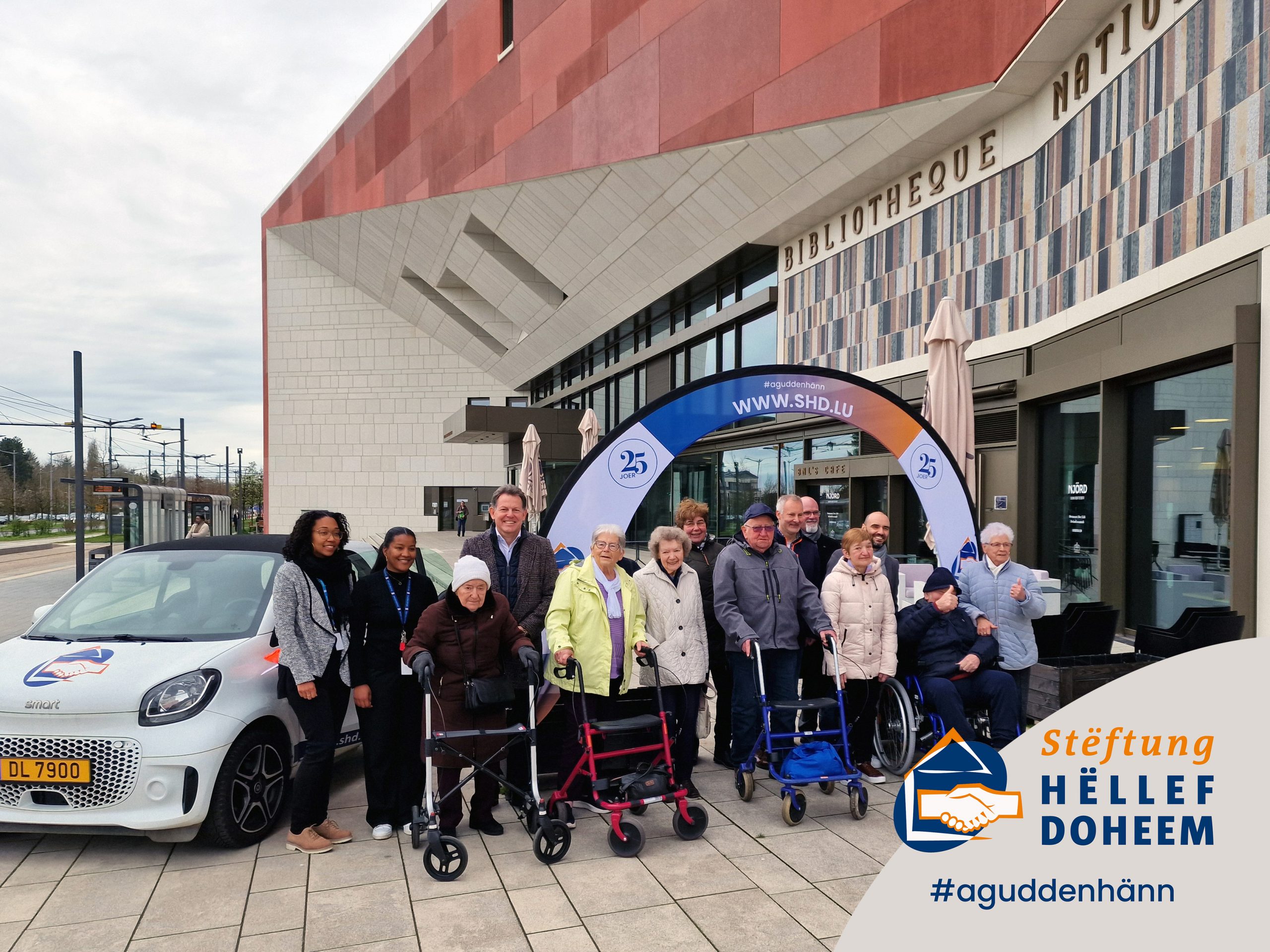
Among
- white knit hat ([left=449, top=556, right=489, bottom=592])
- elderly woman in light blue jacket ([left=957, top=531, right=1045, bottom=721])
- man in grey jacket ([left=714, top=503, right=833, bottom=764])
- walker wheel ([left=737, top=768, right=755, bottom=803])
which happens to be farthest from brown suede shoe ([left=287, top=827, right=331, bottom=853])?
elderly woman in light blue jacket ([left=957, top=531, right=1045, bottom=721])

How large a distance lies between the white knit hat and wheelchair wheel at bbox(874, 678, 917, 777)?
269cm

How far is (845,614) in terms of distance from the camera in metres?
5.64

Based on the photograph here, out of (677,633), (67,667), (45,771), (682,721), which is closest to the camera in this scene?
(45,771)

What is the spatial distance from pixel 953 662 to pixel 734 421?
2.23 metres

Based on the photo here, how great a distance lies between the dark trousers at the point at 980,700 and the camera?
17.8ft

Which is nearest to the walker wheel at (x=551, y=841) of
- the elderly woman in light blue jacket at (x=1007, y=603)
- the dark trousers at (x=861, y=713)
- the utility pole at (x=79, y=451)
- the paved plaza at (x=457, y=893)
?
the paved plaza at (x=457, y=893)

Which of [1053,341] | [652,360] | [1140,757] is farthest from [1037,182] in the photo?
[652,360]

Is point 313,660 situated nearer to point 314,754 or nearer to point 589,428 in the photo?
point 314,754

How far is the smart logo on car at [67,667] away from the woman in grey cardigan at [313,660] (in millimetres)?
885

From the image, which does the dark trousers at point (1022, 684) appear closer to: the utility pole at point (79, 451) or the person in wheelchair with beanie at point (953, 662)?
the person in wheelchair with beanie at point (953, 662)

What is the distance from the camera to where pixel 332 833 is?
15.3 ft

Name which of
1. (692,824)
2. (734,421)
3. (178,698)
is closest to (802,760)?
(692,824)

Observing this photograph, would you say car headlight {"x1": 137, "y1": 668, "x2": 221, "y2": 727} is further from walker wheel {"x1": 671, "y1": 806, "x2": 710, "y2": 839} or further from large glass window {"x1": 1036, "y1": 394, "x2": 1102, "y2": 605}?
large glass window {"x1": 1036, "y1": 394, "x2": 1102, "y2": 605}

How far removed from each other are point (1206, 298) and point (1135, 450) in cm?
209
